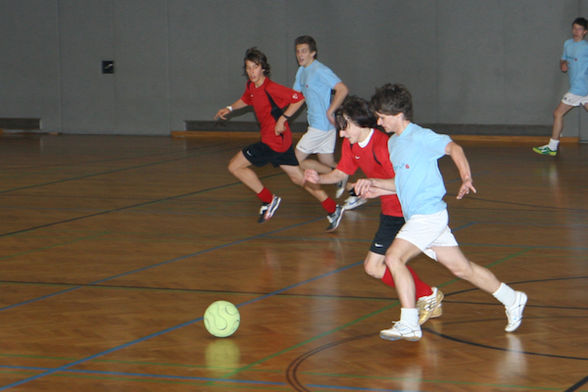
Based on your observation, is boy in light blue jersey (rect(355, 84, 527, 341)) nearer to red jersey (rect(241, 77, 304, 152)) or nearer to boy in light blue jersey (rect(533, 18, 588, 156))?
red jersey (rect(241, 77, 304, 152))

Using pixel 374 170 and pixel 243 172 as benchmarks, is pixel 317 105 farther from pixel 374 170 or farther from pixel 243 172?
pixel 374 170

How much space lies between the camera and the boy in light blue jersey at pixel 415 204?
5.27 meters

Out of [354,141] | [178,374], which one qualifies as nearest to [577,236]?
[354,141]

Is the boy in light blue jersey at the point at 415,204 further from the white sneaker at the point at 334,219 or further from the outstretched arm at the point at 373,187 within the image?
the white sneaker at the point at 334,219

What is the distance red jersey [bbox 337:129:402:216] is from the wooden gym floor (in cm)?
73

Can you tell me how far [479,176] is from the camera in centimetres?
1311

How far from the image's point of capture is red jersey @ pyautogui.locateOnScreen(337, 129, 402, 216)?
5859mm

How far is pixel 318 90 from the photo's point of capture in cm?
1089

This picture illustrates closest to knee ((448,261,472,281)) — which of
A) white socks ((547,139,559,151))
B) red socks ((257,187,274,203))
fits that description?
red socks ((257,187,274,203))

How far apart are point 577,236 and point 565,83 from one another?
9974 mm

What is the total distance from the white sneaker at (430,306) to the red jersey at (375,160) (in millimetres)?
561

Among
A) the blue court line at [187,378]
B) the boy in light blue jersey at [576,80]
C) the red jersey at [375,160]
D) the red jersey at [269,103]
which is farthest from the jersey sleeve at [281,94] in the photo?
the boy in light blue jersey at [576,80]

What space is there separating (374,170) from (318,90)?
4990 mm

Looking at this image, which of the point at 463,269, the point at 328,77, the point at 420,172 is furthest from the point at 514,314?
the point at 328,77
